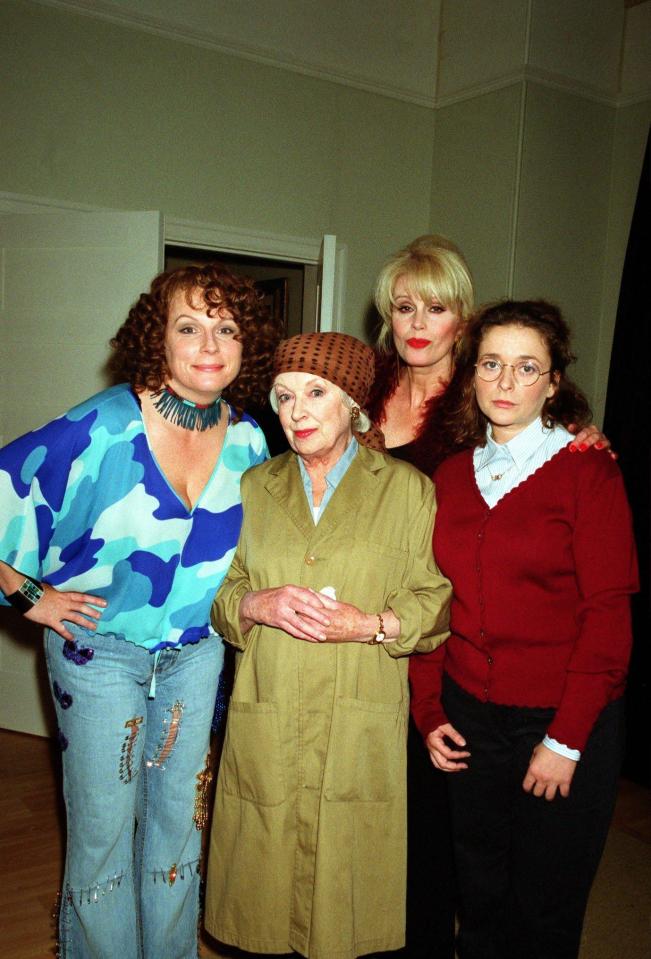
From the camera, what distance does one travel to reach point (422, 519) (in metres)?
1.70

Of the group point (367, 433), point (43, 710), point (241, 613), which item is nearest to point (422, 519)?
point (367, 433)

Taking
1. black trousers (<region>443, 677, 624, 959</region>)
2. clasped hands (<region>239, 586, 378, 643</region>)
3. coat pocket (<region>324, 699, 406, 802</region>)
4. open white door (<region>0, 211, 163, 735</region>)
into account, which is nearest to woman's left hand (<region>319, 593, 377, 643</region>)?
clasped hands (<region>239, 586, 378, 643</region>)

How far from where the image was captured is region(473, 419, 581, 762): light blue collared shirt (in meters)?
1.64

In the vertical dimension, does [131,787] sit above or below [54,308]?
below

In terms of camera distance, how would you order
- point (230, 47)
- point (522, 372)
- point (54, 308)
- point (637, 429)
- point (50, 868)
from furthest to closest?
point (230, 47) → point (637, 429) → point (54, 308) → point (50, 868) → point (522, 372)

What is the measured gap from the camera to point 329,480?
171 cm

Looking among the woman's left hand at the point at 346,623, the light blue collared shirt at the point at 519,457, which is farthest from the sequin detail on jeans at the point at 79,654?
the light blue collared shirt at the point at 519,457

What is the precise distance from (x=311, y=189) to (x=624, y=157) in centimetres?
154

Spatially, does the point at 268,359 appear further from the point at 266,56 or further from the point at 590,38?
the point at 590,38

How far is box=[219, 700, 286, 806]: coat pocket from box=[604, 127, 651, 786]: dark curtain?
2236 millimetres

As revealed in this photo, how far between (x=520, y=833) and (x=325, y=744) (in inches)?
16.0

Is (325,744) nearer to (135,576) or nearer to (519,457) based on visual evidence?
(135,576)

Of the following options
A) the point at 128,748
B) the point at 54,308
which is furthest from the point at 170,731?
→ the point at 54,308

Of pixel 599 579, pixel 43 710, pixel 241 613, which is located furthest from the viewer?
pixel 43 710
